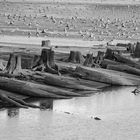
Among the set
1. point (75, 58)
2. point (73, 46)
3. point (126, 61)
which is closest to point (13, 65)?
point (75, 58)

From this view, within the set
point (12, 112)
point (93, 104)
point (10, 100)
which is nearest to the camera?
point (12, 112)

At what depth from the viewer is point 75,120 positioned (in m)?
22.9

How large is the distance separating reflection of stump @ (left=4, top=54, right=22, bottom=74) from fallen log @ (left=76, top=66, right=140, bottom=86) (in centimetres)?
229

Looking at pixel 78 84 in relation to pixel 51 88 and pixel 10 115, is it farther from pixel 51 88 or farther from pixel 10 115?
pixel 10 115

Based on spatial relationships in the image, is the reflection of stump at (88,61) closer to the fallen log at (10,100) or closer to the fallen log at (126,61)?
the fallen log at (126,61)

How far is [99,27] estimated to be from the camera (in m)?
53.8

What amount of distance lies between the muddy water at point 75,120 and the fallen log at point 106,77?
1920mm

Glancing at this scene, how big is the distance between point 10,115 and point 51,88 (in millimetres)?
3266

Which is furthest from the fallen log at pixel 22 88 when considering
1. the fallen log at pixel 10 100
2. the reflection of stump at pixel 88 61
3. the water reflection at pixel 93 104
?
the reflection of stump at pixel 88 61

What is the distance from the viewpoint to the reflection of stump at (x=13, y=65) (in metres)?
27.3

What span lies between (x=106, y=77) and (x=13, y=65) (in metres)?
3.44

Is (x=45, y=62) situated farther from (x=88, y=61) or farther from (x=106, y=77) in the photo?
(x=88, y=61)

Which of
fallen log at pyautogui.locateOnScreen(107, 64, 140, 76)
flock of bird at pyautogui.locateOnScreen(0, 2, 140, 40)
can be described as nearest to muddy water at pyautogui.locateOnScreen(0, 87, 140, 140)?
fallen log at pyautogui.locateOnScreen(107, 64, 140, 76)

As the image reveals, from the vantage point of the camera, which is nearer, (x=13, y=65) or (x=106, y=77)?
(x=13, y=65)
